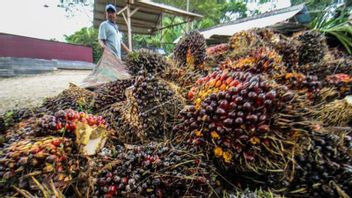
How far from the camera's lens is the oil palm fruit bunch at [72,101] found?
4.09 feet

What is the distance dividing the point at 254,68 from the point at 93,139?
0.79 metres

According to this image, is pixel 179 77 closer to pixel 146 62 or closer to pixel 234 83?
pixel 146 62

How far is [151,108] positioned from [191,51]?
0.78 metres

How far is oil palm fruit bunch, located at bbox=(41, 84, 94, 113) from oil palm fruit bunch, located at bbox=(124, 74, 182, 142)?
415 mm

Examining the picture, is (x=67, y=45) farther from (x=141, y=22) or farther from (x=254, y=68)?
(x=254, y=68)

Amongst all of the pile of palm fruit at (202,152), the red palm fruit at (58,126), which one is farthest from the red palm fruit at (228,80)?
the red palm fruit at (58,126)

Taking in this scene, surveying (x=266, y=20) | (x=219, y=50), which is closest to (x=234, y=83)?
→ (x=219, y=50)

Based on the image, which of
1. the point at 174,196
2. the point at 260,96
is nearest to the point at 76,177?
the point at 174,196

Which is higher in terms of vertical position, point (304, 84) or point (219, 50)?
point (219, 50)

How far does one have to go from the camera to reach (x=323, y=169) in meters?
0.74

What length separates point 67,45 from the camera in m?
10.3

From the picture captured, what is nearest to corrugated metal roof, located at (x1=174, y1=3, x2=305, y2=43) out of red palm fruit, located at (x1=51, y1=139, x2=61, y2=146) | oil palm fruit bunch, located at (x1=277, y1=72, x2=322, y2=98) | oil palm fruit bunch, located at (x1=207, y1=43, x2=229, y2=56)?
oil palm fruit bunch, located at (x1=207, y1=43, x2=229, y2=56)

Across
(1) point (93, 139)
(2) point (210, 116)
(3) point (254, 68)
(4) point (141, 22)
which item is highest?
(4) point (141, 22)

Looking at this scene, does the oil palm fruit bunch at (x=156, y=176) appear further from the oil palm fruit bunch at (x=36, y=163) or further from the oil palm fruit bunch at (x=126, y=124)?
the oil palm fruit bunch at (x=126, y=124)
